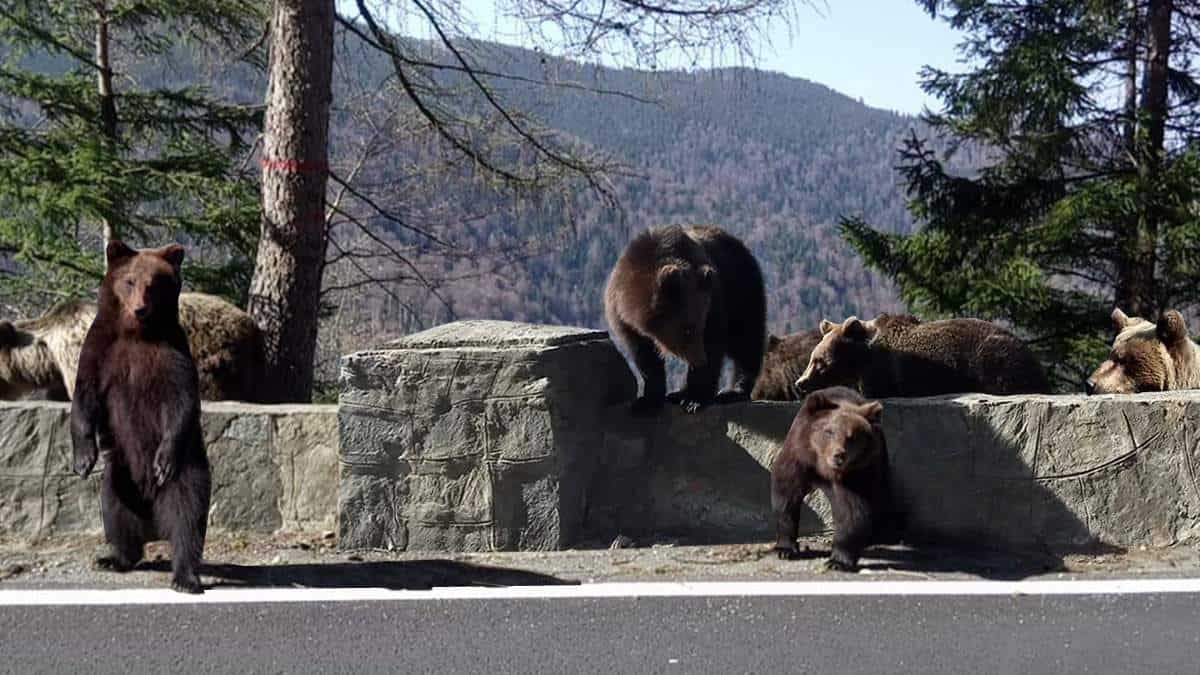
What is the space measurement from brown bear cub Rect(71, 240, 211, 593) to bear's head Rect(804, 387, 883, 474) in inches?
109

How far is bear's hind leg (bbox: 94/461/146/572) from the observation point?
562 centimetres

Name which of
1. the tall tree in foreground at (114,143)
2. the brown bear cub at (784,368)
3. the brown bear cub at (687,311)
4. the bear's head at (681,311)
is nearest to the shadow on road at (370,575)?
the brown bear cub at (687,311)

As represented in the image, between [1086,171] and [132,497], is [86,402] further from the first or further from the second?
[1086,171]

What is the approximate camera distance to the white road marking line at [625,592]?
513 cm

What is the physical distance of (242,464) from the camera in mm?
6539

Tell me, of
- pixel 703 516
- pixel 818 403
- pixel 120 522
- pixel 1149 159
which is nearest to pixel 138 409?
pixel 120 522

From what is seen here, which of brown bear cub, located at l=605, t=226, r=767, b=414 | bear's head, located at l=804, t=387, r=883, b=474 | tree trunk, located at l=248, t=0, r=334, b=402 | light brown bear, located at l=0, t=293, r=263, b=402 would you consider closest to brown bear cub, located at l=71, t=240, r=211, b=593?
brown bear cub, located at l=605, t=226, r=767, b=414

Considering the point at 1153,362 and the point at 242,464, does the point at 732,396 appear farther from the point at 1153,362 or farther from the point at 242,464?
the point at 1153,362

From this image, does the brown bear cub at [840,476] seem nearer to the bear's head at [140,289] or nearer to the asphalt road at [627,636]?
the asphalt road at [627,636]

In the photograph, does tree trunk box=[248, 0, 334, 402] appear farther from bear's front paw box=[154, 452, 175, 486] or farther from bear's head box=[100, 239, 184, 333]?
bear's front paw box=[154, 452, 175, 486]

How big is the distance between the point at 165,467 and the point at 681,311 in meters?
2.95

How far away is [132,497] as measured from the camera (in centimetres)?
565

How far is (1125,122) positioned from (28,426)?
605 inches

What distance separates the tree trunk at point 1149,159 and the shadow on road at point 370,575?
13.2 metres
